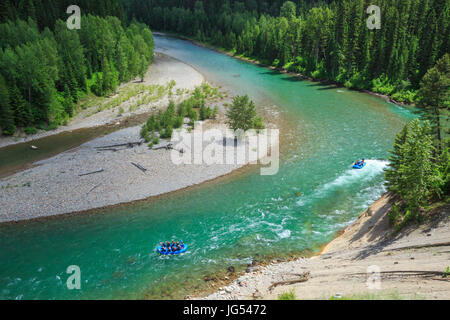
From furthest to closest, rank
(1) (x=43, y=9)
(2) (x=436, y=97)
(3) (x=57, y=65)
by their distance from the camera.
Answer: (1) (x=43, y=9) < (3) (x=57, y=65) < (2) (x=436, y=97)

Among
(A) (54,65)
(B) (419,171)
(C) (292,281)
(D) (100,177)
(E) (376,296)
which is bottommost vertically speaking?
(C) (292,281)

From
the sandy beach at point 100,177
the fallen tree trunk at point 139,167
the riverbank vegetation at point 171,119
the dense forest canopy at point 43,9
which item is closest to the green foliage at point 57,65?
the dense forest canopy at point 43,9

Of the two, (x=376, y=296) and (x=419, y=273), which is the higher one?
(x=419, y=273)

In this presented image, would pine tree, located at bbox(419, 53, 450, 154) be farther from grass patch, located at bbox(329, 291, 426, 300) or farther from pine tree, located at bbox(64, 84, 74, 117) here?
pine tree, located at bbox(64, 84, 74, 117)

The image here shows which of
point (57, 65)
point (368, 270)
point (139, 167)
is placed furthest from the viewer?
point (57, 65)

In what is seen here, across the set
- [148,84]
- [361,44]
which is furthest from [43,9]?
[361,44]

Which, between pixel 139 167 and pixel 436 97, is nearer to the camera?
pixel 436 97

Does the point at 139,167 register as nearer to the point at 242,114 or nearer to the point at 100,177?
the point at 100,177
